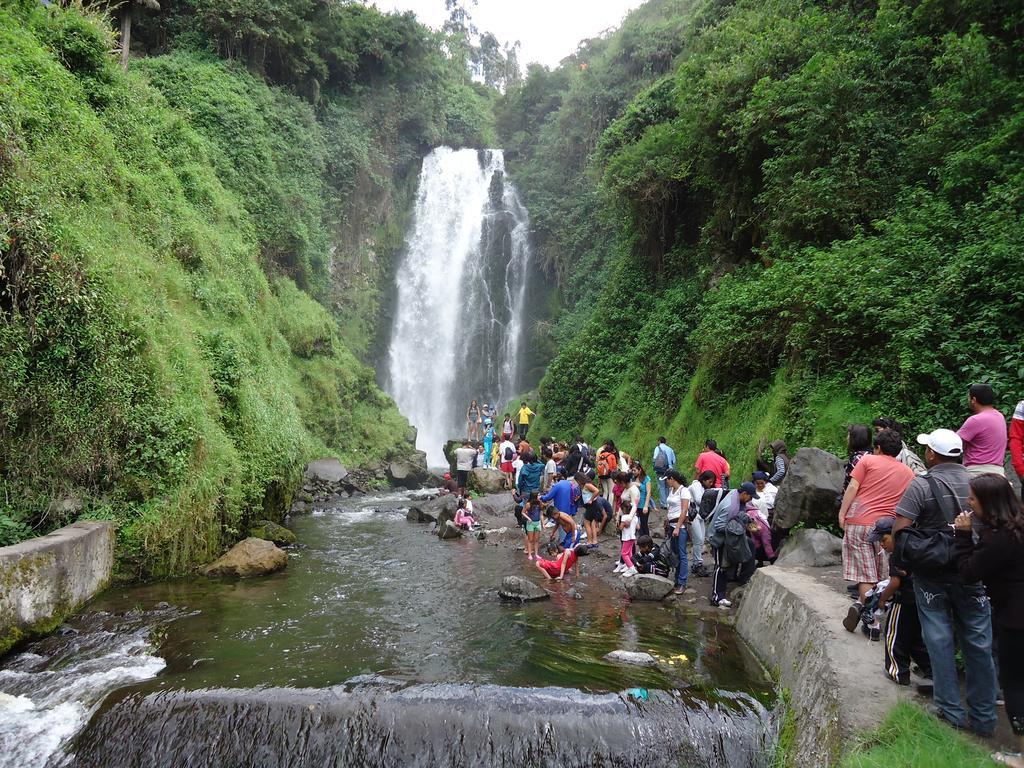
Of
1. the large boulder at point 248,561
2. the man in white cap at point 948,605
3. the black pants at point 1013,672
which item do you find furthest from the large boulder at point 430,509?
the black pants at point 1013,672

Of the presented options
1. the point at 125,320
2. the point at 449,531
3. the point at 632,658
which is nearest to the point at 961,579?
the point at 632,658

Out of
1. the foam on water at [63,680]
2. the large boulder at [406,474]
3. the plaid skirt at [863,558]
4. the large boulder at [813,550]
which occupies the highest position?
the plaid skirt at [863,558]

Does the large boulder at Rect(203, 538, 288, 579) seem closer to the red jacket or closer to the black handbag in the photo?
the black handbag

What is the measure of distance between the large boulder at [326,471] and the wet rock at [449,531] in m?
7.46

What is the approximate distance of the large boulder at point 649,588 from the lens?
835cm

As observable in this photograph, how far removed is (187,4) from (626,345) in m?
20.1

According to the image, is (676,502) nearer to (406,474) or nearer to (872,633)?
(872,633)

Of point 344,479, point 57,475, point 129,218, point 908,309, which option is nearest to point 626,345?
point 344,479

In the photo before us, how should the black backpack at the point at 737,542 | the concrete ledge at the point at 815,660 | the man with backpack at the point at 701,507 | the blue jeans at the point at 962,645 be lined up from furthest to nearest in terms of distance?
the man with backpack at the point at 701,507, the black backpack at the point at 737,542, the concrete ledge at the point at 815,660, the blue jeans at the point at 962,645

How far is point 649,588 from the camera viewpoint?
839 cm

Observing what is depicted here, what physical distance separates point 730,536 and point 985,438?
316 cm

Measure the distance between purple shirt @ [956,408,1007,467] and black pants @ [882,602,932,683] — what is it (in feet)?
4.97

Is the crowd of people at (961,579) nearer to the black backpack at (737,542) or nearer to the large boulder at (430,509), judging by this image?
the black backpack at (737,542)

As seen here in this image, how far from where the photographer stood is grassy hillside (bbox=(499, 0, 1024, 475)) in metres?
8.55
